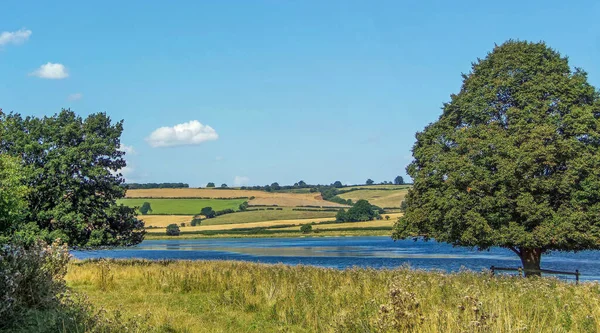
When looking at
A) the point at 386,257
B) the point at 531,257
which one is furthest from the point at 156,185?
the point at 531,257

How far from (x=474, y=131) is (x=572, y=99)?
4.03 m

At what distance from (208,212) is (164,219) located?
11.1m

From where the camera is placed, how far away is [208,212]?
136125 millimetres

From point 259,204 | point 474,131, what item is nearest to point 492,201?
point 474,131

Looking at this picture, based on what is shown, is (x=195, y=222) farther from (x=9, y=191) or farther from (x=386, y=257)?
(x=9, y=191)

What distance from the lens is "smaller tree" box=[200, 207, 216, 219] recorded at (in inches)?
5313

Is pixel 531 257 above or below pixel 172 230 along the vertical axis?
above

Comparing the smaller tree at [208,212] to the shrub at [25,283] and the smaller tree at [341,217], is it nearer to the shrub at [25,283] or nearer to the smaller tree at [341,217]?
the smaller tree at [341,217]

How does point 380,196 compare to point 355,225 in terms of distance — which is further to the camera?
point 380,196

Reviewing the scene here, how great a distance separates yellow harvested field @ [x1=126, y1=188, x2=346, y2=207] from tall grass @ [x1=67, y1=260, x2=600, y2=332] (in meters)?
128

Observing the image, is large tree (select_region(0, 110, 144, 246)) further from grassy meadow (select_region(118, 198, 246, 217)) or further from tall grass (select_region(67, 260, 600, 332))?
grassy meadow (select_region(118, 198, 246, 217))

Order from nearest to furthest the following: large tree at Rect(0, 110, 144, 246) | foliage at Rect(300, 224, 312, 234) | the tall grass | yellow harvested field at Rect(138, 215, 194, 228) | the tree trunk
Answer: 1. the tall grass
2. the tree trunk
3. large tree at Rect(0, 110, 144, 246)
4. foliage at Rect(300, 224, 312, 234)
5. yellow harvested field at Rect(138, 215, 194, 228)

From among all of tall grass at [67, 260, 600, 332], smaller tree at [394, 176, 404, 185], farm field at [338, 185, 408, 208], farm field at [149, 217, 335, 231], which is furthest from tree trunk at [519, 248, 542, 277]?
smaller tree at [394, 176, 404, 185]

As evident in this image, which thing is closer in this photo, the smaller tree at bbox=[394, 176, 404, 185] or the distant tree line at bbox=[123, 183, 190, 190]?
the distant tree line at bbox=[123, 183, 190, 190]
